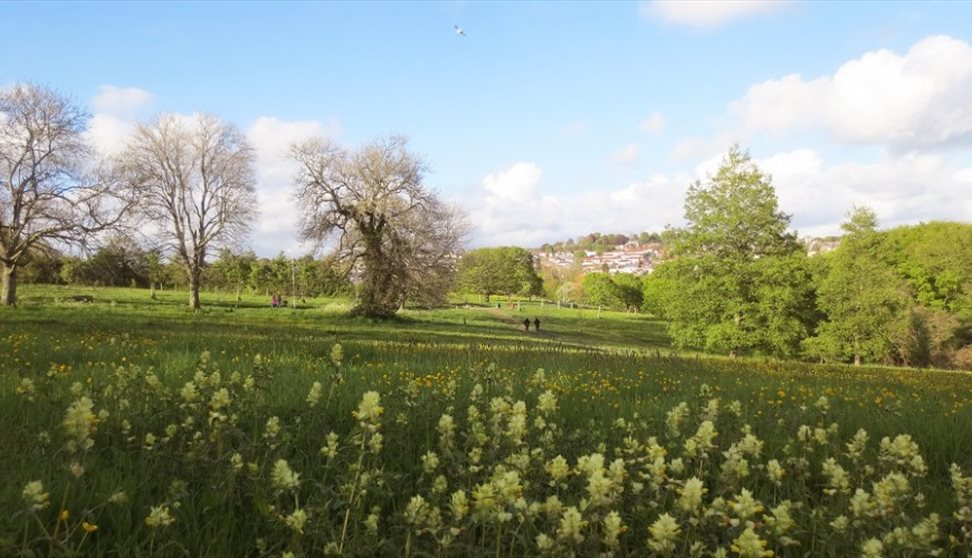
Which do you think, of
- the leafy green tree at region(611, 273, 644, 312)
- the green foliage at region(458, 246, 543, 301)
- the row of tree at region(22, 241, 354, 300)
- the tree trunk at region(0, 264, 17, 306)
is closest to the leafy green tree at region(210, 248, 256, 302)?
the row of tree at region(22, 241, 354, 300)

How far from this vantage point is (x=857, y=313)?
32.9m

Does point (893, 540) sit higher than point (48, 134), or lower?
lower

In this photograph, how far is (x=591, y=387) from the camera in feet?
23.7

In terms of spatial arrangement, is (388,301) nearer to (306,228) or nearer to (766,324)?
(306,228)

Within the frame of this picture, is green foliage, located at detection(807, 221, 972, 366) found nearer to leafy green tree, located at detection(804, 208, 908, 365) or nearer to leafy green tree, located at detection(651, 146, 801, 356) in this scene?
leafy green tree, located at detection(804, 208, 908, 365)

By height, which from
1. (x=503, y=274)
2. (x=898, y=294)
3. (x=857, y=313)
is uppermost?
(x=503, y=274)

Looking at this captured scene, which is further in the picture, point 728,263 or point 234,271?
point 234,271

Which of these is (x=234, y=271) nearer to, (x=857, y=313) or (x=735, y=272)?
(x=735, y=272)

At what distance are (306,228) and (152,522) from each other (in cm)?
3599

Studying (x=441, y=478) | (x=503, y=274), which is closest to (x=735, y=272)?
(x=441, y=478)

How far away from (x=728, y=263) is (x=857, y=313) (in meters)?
9.62

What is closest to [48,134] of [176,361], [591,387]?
[176,361]

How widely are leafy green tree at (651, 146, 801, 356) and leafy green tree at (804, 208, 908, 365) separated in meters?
3.38

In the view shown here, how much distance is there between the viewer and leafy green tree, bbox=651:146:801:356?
29.9 m
